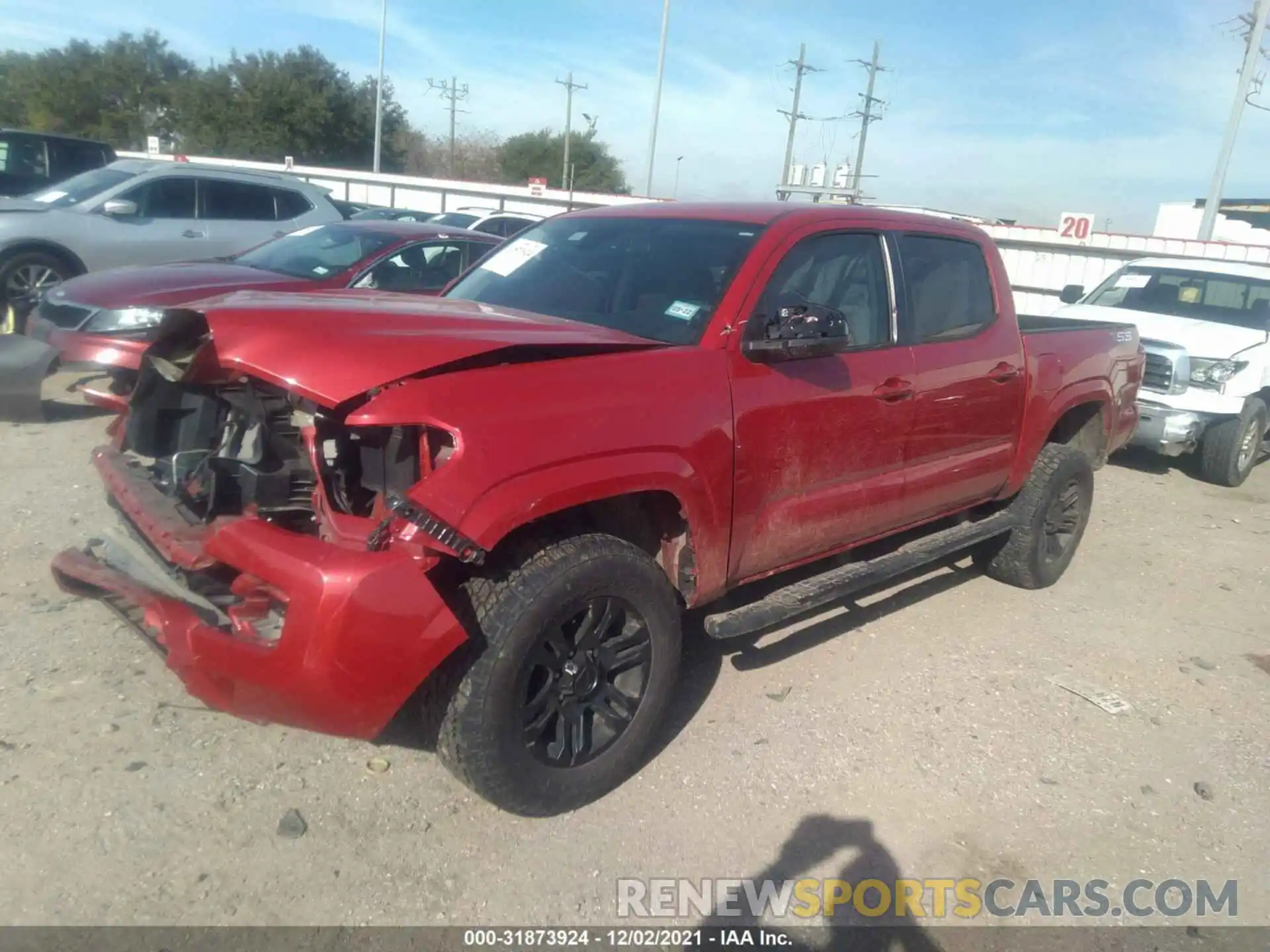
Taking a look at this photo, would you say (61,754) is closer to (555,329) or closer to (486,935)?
(486,935)

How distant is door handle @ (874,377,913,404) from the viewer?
3.85 m

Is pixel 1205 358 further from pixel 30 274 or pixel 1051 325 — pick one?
pixel 30 274

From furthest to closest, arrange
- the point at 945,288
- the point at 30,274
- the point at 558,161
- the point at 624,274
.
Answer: the point at 558,161
the point at 30,274
the point at 945,288
the point at 624,274

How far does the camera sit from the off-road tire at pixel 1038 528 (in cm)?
507

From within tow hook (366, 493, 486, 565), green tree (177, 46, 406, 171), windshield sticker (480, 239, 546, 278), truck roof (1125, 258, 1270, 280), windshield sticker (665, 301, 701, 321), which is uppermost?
green tree (177, 46, 406, 171)

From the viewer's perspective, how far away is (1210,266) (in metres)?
9.37

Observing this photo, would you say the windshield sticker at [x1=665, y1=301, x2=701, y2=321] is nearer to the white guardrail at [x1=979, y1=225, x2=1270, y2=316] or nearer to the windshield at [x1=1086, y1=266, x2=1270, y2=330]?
the windshield at [x1=1086, y1=266, x2=1270, y2=330]

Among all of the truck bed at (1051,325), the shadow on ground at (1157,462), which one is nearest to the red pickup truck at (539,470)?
the truck bed at (1051,325)

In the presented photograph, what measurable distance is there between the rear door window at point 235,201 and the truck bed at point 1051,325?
25.2ft

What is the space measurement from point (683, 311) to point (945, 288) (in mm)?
1594

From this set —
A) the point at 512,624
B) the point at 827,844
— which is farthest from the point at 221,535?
the point at 827,844

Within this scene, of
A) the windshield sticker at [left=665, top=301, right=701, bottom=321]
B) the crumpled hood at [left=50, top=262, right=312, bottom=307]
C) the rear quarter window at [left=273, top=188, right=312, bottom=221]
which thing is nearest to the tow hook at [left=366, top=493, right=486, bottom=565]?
the windshield sticker at [left=665, top=301, right=701, bottom=321]

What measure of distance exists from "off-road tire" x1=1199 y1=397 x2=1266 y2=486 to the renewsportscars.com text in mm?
6262

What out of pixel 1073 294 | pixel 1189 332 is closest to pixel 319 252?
pixel 1073 294
